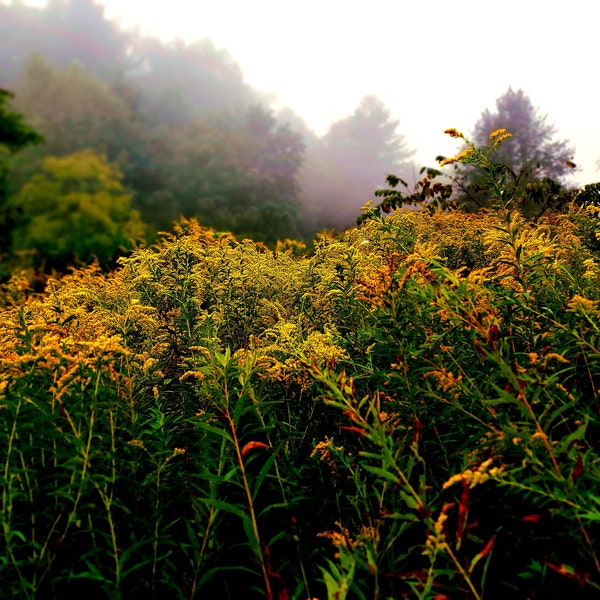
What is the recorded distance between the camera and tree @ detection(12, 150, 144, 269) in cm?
1628

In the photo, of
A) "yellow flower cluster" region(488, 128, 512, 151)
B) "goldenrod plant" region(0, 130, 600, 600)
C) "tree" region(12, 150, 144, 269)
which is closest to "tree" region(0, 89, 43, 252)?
"tree" region(12, 150, 144, 269)

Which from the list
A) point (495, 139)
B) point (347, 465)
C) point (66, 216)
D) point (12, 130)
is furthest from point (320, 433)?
point (12, 130)

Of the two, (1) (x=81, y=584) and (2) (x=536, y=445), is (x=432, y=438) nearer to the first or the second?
(2) (x=536, y=445)

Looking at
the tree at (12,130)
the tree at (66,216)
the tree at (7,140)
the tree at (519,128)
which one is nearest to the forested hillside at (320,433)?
the tree at (66,216)

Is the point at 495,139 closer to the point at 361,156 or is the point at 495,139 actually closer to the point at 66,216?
the point at 66,216

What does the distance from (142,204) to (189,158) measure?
7.72 metres

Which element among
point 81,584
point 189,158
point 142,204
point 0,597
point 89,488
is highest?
point 189,158

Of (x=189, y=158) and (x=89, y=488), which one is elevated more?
(x=189, y=158)

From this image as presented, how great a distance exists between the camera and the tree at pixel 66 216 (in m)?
16.3

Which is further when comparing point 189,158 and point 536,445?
point 189,158

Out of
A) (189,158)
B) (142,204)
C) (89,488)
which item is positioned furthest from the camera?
(189,158)

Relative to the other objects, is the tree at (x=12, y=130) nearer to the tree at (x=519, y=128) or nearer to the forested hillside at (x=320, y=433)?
the forested hillside at (x=320, y=433)

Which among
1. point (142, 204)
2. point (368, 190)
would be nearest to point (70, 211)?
point (142, 204)

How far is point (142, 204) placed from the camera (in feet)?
87.0
